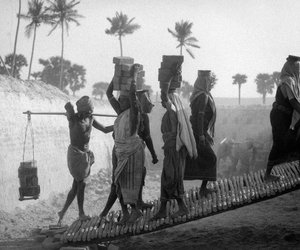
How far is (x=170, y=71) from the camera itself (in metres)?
5.49

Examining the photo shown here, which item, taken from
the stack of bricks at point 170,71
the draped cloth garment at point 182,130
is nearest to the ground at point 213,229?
the draped cloth garment at point 182,130

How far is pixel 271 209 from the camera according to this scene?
10359mm

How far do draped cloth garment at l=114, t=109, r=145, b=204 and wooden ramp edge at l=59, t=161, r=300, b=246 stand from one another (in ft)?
1.60

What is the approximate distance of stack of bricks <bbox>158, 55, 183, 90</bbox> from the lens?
5.47m

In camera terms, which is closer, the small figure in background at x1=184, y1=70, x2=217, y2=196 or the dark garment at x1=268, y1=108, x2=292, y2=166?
the small figure in background at x1=184, y1=70, x2=217, y2=196

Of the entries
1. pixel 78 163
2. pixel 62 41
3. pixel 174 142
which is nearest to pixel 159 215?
pixel 174 142

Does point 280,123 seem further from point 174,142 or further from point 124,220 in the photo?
point 124,220

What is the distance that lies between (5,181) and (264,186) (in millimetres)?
7033

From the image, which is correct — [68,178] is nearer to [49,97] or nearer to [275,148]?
[49,97]

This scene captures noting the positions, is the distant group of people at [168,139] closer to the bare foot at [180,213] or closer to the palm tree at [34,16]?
the bare foot at [180,213]

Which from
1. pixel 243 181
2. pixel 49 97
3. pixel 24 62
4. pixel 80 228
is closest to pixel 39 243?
pixel 80 228

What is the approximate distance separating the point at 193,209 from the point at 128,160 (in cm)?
135

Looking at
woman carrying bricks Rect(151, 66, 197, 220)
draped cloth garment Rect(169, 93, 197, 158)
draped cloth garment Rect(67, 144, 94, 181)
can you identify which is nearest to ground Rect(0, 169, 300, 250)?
draped cloth garment Rect(67, 144, 94, 181)

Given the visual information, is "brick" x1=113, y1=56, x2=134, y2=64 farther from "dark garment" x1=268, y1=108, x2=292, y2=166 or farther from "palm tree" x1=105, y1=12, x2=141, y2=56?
"palm tree" x1=105, y1=12, x2=141, y2=56
